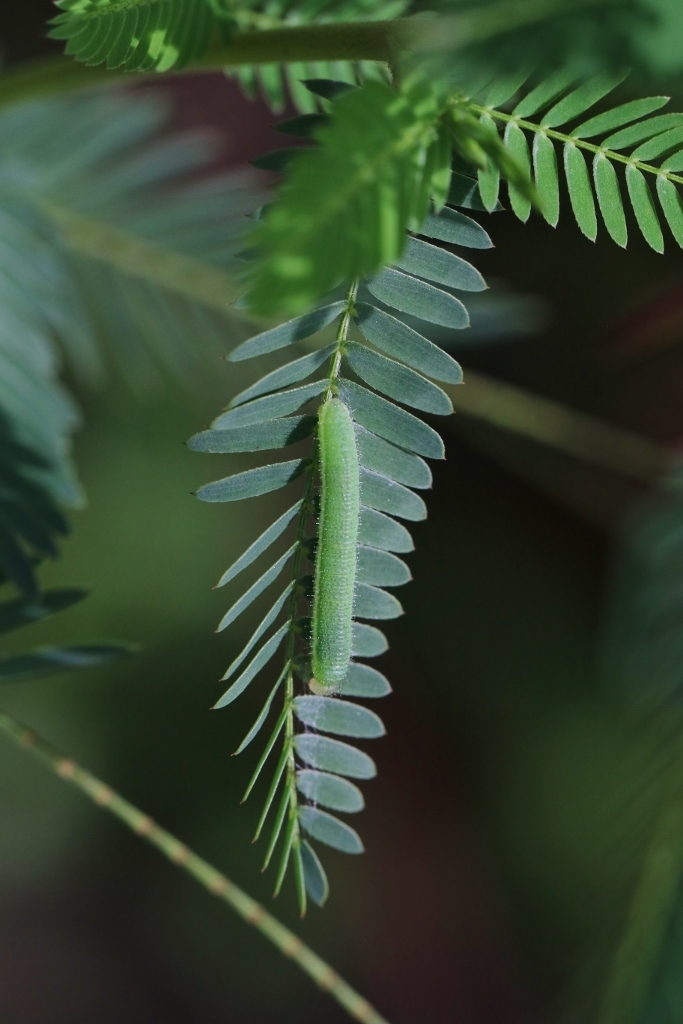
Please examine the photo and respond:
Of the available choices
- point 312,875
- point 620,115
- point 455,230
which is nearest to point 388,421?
point 455,230

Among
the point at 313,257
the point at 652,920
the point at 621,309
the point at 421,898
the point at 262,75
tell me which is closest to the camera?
A: the point at 313,257

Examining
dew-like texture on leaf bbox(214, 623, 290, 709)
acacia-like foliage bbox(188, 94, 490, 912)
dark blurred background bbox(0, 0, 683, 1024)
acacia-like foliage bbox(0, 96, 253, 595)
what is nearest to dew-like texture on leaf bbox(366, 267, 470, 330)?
acacia-like foliage bbox(188, 94, 490, 912)

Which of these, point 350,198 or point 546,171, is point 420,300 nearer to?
point 546,171

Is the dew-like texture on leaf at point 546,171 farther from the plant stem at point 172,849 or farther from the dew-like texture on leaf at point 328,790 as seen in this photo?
the plant stem at point 172,849

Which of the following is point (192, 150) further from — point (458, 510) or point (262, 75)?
point (458, 510)

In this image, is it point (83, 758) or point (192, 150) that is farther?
point (83, 758)

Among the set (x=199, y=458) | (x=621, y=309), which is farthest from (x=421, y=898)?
(x=621, y=309)

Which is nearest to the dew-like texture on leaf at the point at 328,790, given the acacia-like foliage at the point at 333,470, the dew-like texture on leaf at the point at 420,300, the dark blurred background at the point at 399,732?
the acacia-like foliage at the point at 333,470
